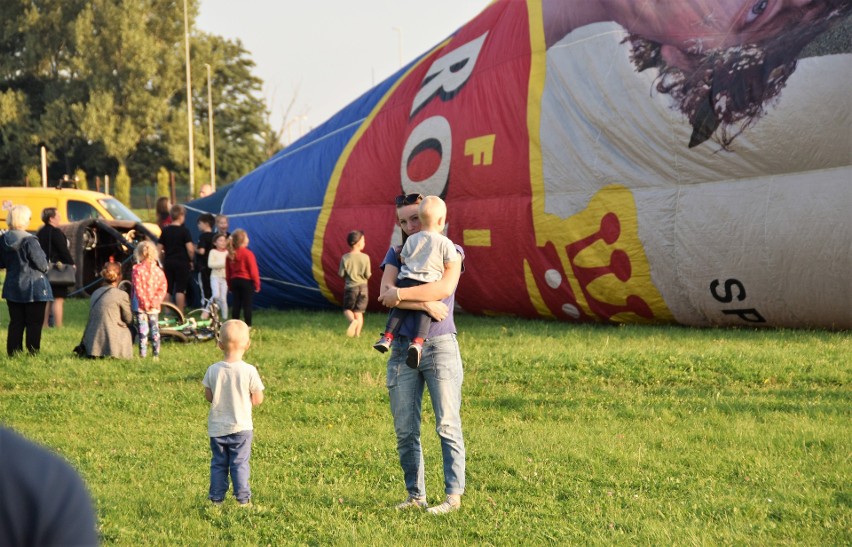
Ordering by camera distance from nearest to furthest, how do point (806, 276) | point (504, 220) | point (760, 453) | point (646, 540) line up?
point (646, 540)
point (760, 453)
point (806, 276)
point (504, 220)

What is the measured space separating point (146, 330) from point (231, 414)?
5.87 metres

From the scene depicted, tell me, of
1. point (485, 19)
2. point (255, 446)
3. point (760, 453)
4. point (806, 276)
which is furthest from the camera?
point (485, 19)

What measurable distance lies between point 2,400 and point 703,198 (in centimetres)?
667

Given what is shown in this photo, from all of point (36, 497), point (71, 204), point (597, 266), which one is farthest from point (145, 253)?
point (71, 204)

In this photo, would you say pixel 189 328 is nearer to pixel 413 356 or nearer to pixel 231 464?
pixel 231 464

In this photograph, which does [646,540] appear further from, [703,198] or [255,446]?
[703,198]

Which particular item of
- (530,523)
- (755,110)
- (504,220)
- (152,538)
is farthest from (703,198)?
(152,538)

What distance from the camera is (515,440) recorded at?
704cm

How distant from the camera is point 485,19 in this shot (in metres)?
13.8

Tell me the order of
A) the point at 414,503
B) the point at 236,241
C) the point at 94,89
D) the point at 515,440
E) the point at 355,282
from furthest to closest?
the point at 94,89
the point at 236,241
the point at 355,282
the point at 515,440
the point at 414,503

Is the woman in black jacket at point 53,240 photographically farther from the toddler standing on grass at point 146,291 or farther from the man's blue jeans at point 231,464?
the man's blue jeans at point 231,464

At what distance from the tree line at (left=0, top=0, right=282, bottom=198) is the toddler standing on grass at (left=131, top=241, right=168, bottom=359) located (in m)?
44.2

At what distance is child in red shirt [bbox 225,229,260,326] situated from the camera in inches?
517

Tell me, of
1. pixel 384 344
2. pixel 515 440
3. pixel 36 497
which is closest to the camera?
pixel 36 497
